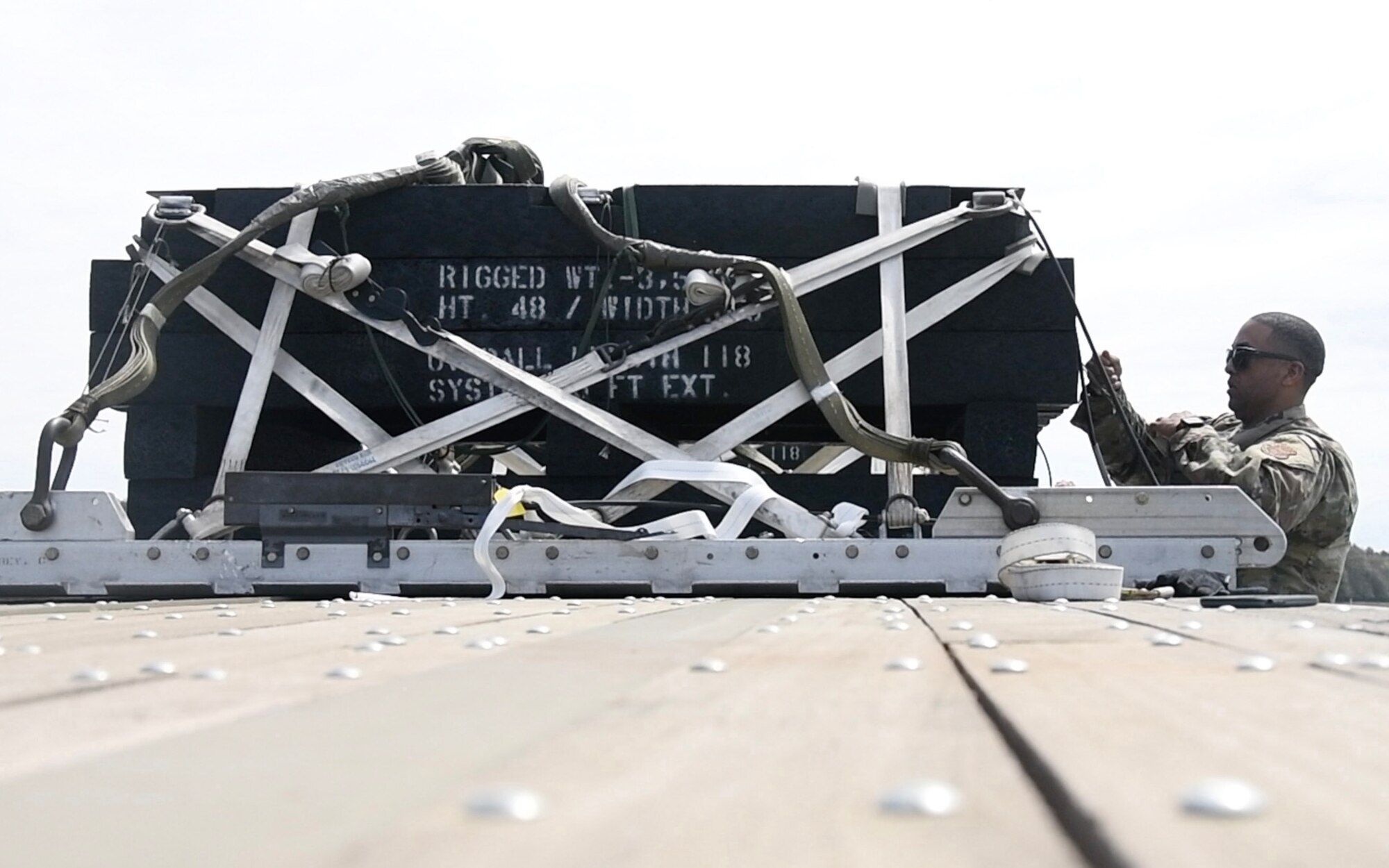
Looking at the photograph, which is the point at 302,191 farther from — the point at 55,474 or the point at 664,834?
the point at 664,834

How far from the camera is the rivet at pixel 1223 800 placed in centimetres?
61

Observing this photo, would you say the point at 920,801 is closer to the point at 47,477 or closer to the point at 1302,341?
the point at 47,477

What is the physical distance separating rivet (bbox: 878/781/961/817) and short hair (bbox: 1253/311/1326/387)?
17.7 feet

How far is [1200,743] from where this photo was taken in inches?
32.6

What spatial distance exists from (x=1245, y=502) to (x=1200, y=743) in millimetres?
3648

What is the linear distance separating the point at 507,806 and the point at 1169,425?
526 centimetres

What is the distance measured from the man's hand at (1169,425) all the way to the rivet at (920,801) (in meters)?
5.12

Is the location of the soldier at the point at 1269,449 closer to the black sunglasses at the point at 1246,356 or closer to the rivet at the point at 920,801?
the black sunglasses at the point at 1246,356

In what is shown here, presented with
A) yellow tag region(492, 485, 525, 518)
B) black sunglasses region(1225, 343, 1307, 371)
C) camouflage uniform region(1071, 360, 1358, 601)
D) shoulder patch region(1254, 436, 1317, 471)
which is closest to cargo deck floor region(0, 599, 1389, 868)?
yellow tag region(492, 485, 525, 518)

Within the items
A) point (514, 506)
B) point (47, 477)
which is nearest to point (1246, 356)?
point (514, 506)

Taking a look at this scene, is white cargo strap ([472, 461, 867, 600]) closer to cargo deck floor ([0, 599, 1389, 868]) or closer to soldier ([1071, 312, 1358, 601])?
soldier ([1071, 312, 1358, 601])

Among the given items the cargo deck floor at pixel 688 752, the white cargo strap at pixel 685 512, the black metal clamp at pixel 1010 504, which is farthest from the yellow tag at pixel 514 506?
the cargo deck floor at pixel 688 752

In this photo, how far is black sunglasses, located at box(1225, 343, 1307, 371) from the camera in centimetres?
551

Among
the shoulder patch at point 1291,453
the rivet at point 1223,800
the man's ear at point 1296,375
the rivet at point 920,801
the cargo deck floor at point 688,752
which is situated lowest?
the cargo deck floor at point 688,752
